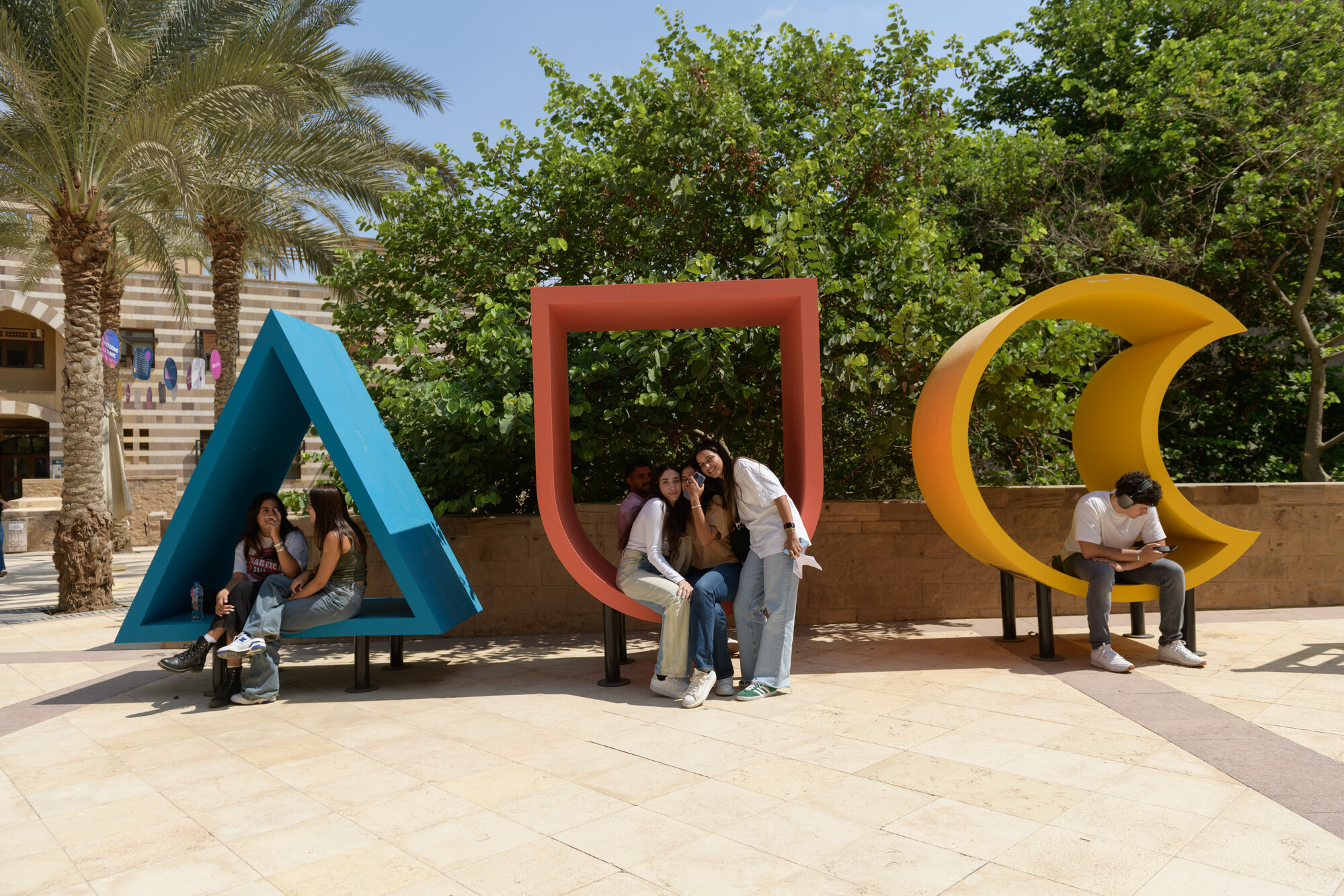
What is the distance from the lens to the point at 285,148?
→ 40.3 ft

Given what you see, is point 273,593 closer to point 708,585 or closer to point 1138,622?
point 708,585

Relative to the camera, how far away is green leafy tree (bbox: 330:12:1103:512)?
7.64 m

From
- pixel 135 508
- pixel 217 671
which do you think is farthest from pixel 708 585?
pixel 135 508

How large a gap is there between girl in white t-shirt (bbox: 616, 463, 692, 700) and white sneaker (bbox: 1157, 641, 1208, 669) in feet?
10.9

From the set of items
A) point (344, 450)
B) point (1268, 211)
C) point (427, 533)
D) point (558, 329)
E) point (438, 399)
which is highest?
point (1268, 211)

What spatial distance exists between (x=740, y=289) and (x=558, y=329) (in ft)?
4.87

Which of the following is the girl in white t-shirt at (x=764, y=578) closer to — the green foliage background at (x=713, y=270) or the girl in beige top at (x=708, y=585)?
the girl in beige top at (x=708, y=585)

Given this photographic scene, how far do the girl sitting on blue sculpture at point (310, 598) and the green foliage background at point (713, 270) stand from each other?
1603 millimetres

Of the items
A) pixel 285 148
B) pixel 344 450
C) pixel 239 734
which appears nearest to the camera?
pixel 239 734

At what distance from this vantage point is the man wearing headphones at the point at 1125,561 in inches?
234

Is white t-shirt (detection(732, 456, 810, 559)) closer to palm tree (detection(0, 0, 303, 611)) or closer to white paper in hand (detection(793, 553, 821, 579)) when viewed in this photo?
white paper in hand (detection(793, 553, 821, 579))

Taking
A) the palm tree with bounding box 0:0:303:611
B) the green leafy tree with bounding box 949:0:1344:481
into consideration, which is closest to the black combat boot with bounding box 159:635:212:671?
the palm tree with bounding box 0:0:303:611

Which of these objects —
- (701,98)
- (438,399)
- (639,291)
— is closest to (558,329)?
(639,291)

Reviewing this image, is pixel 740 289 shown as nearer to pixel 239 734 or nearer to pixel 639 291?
pixel 639 291
